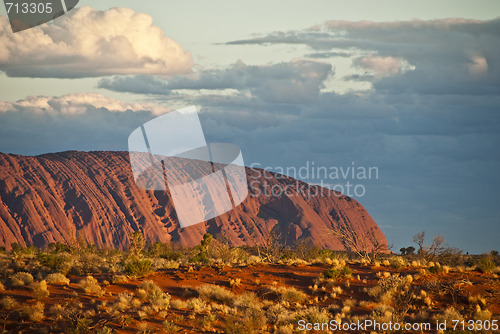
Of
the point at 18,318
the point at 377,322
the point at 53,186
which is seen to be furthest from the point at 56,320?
the point at 53,186

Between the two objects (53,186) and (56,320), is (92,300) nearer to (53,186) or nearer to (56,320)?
(56,320)

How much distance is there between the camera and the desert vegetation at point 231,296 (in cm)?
1691

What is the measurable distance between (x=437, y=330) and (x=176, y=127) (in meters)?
20.0

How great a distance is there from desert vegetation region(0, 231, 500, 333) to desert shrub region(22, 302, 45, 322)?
1.3 inches

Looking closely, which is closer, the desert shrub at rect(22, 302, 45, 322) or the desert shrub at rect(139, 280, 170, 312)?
the desert shrub at rect(22, 302, 45, 322)

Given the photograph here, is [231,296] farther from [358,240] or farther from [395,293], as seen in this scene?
[358,240]

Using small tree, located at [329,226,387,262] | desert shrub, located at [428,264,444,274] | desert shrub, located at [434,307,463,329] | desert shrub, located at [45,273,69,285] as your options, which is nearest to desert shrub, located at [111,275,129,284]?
desert shrub, located at [45,273,69,285]

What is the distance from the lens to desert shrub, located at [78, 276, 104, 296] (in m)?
19.6

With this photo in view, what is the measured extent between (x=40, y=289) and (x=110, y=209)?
84.4 meters

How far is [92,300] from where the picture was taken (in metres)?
18.7

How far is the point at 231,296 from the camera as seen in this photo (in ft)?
63.9

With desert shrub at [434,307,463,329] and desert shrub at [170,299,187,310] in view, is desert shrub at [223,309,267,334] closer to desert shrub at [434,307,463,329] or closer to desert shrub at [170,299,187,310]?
desert shrub at [170,299,187,310]

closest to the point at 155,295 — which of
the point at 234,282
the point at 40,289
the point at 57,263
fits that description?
the point at 234,282

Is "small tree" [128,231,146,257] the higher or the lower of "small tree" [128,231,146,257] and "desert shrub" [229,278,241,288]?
the lower
